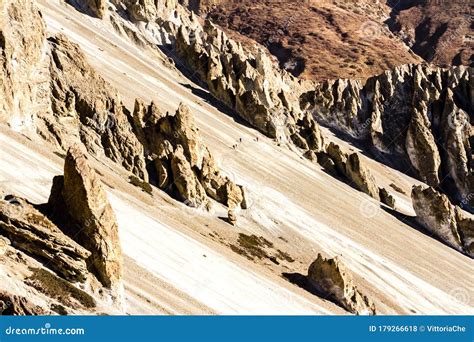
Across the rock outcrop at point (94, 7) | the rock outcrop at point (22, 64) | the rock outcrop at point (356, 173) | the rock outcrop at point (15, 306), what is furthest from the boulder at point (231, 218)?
the rock outcrop at point (94, 7)

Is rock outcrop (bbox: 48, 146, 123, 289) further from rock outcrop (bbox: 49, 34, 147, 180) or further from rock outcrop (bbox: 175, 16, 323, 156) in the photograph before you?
rock outcrop (bbox: 175, 16, 323, 156)

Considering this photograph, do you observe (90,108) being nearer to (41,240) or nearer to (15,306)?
(41,240)

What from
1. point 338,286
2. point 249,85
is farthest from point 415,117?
point 338,286

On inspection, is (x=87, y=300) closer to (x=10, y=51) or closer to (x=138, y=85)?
(x=10, y=51)

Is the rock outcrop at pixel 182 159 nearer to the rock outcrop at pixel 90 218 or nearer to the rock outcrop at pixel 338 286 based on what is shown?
the rock outcrop at pixel 338 286

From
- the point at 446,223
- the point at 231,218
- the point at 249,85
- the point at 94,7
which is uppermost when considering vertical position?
the point at 249,85

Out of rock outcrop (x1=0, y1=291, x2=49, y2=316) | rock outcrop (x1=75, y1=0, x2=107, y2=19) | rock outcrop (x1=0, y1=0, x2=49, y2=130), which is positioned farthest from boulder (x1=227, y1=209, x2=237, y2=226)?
rock outcrop (x1=75, y1=0, x2=107, y2=19)
